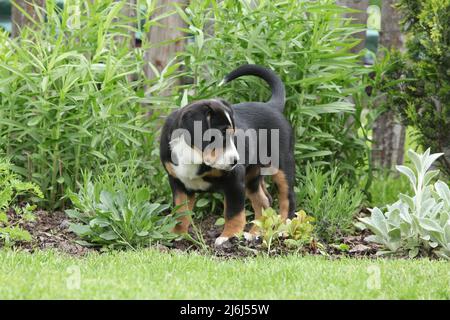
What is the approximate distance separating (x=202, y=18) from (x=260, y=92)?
772 mm

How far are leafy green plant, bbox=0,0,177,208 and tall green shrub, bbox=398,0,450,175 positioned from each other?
2.20m

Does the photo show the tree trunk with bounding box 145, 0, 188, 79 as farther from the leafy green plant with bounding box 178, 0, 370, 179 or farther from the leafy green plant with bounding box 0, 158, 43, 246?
the leafy green plant with bounding box 0, 158, 43, 246

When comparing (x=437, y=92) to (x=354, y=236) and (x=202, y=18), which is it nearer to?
(x=354, y=236)

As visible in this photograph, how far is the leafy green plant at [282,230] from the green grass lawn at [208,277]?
30 cm

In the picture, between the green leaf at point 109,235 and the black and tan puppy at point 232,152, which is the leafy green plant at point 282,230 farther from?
the green leaf at point 109,235

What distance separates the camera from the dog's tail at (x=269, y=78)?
6.28 m

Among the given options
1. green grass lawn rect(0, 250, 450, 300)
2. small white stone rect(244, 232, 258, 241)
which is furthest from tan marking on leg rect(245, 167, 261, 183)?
green grass lawn rect(0, 250, 450, 300)

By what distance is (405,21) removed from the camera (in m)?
7.43

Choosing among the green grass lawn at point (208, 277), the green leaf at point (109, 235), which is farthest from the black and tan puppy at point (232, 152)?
the green grass lawn at point (208, 277)

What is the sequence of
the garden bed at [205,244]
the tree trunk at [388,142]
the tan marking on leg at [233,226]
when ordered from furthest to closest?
1. the tree trunk at [388,142]
2. the tan marking on leg at [233,226]
3. the garden bed at [205,244]

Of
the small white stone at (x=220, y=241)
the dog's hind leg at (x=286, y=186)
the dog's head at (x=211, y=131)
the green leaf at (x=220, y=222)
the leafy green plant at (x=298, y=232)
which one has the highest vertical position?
the dog's head at (x=211, y=131)

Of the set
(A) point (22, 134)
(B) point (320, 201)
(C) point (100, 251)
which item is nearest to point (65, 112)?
(A) point (22, 134)

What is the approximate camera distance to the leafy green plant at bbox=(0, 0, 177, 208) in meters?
6.30

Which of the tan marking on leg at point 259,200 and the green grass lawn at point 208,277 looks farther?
the tan marking on leg at point 259,200
